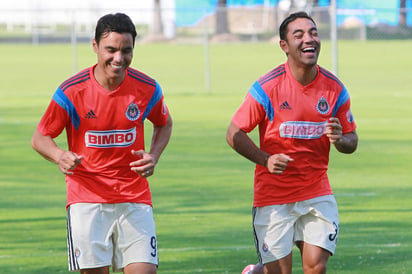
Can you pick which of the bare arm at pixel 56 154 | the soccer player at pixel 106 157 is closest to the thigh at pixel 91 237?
the soccer player at pixel 106 157

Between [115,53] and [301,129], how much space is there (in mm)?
1465

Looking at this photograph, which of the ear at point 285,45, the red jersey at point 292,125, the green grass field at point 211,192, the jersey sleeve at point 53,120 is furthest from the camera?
the green grass field at point 211,192

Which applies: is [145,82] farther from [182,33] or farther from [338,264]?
[182,33]

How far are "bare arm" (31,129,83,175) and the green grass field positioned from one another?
7.73 ft

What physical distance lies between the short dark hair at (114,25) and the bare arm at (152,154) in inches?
31.2

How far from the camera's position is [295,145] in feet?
23.3

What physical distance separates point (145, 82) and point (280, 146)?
1.07 meters

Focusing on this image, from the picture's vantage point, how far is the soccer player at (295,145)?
23.2ft

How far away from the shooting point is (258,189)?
7258 millimetres

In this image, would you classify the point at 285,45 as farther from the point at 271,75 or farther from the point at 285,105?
the point at 285,105

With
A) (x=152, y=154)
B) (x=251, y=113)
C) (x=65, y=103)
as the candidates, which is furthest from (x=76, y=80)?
(x=251, y=113)

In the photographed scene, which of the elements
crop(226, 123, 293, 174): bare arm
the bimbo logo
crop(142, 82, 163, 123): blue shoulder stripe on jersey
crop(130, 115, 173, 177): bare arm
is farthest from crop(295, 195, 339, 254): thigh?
the bimbo logo

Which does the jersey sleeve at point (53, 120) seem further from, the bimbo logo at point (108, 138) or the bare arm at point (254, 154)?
the bare arm at point (254, 154)

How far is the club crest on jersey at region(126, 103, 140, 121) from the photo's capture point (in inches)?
264
